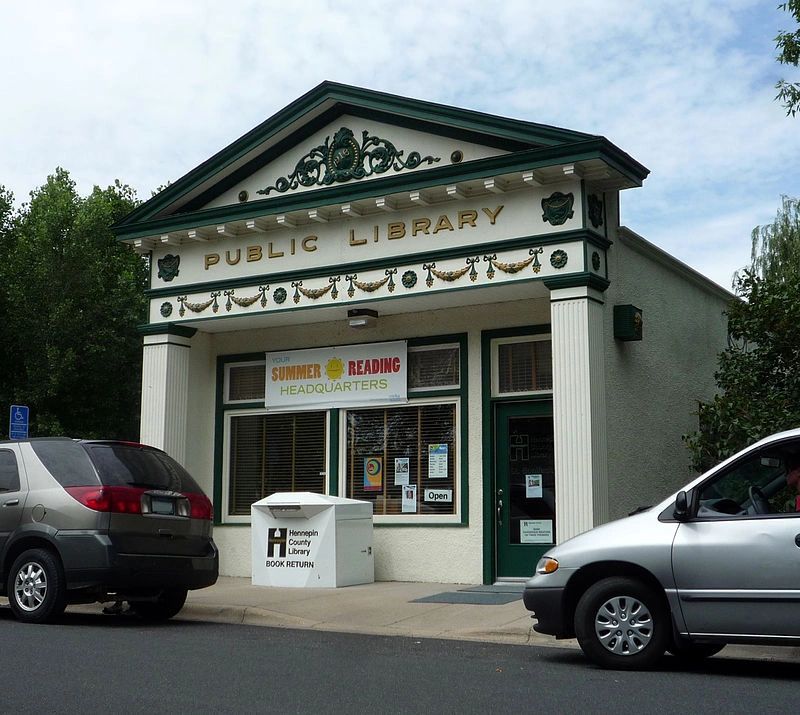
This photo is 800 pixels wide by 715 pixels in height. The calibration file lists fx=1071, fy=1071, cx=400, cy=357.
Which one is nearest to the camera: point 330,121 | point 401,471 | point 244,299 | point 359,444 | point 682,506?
point 682,506

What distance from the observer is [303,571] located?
42.7ft

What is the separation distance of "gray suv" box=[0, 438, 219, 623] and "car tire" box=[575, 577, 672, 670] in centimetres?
428

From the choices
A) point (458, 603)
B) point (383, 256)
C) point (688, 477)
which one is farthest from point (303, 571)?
point (688, 477)

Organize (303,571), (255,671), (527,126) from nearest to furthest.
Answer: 1. (255,671)
2. (527,126)
3. (303,571)

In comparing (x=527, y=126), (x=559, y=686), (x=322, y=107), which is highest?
(x=322, y=107)

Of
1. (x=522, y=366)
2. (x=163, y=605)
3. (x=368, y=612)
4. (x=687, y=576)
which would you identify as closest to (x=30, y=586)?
(x=163, y=605)

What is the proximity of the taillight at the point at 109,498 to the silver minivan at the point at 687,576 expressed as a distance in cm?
402

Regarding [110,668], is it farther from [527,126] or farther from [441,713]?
[527,126]

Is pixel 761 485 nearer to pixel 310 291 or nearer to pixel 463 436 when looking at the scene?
pixel 463 436

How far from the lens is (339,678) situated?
7.07 meters

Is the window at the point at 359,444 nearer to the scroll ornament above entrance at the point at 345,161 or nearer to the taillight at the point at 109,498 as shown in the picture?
the scroll ornament above entrance at the point at 345,161

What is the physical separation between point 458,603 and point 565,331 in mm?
3147

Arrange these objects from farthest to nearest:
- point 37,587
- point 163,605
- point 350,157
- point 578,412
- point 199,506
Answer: point 350,157, point 578,412, point 163,605, point 199,506, point 37,587

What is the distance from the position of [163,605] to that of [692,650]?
17.5ft
